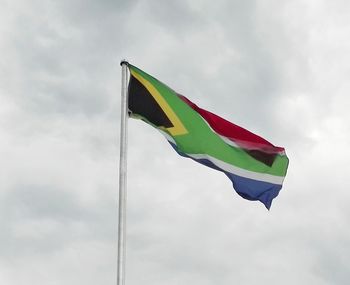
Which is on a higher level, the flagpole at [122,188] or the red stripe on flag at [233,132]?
the red stripe on flag at [233,132]

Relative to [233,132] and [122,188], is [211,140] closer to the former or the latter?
[233,132]

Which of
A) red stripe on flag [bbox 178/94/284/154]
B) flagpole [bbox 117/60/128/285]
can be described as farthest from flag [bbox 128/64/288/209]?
flagpole [bbox 117/60/128/285]

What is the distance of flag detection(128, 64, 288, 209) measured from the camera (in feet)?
68.2

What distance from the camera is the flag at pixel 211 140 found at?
68.2 feet

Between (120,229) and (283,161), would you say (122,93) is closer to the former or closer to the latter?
(120,229)

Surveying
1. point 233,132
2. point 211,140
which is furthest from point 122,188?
point 233,132

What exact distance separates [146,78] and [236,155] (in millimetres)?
3929

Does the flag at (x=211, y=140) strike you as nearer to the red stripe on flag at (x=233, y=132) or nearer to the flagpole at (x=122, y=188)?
the red stripe on flag at (x=233, y=132)

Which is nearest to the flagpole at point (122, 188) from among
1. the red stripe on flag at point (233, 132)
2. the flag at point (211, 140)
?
the flag at point (211, 140)

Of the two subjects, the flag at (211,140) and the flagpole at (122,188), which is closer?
the flagpole at (122,188)

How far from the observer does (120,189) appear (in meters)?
17.8

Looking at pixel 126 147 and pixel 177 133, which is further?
pixel 177 133

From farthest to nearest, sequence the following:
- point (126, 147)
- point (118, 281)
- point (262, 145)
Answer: point (262, 145)
point (126, 147)
point (118, 281)

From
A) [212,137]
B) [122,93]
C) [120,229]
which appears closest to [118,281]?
[120,229]
